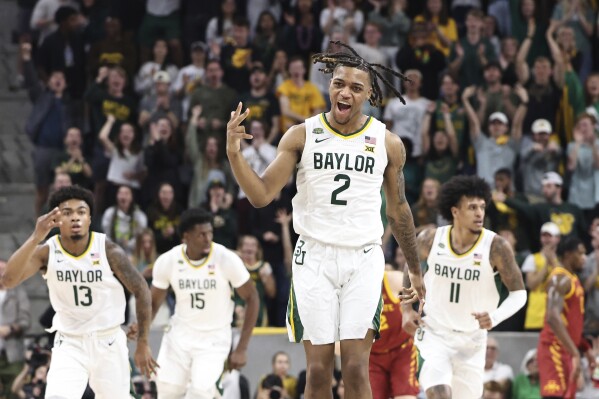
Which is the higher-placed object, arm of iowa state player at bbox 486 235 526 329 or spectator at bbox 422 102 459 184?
spectator at bbox 422 102 459 184

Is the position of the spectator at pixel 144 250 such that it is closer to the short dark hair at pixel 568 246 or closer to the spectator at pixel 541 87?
the short dark hair at pixel 568 246

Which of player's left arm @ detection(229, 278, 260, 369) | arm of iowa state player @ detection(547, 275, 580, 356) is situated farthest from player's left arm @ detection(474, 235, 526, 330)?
player's left arm @ detection(229, 278, 260, 369)

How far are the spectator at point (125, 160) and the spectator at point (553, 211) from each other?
4.89 metres

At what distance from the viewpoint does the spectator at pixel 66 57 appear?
746 inches

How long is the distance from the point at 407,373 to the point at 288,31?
797 centimetres

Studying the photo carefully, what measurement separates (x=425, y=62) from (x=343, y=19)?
1.44m

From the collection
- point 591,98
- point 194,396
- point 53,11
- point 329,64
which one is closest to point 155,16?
point 53,11

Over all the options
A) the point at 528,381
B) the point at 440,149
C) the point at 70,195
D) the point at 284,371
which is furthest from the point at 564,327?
the point at 70,195

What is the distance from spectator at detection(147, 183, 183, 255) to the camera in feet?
54.5

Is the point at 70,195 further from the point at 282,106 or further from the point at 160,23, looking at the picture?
the point at 160,23

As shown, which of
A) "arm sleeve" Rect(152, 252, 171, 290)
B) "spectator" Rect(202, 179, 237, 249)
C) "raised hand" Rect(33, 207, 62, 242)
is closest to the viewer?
"raised hand" Rect(33, 207, 62, 242)

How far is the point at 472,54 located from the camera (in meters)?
18.5

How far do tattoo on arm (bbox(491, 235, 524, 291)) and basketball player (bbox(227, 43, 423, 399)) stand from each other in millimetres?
2837

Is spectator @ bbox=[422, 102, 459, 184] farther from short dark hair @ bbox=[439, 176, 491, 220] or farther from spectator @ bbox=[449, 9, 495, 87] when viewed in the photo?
short dark hair @ bbox=[439, 176, 491, 220]
